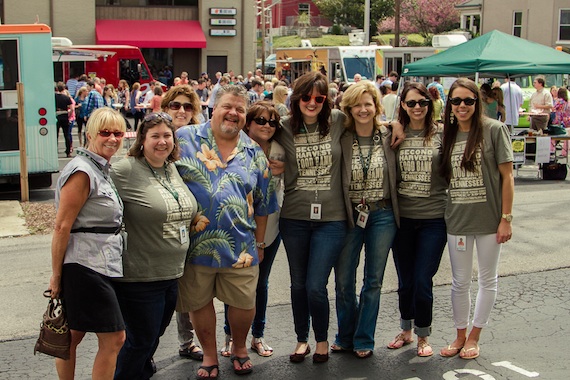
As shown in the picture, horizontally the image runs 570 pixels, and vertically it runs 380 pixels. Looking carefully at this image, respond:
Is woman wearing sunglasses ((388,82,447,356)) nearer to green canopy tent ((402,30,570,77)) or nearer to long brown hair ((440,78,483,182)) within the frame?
long brown hair ((440,78,483,182))

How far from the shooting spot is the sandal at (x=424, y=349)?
5.21m

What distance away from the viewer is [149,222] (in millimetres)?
4203

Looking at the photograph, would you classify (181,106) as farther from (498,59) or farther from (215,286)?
(498,59)

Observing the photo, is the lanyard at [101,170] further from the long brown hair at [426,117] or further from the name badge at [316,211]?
the long brown hair at [426,117]

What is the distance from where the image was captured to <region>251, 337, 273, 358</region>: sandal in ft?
17.3

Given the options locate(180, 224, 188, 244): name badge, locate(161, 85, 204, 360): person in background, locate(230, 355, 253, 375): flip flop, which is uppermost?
locate(161, 85, 204, 360): person in background

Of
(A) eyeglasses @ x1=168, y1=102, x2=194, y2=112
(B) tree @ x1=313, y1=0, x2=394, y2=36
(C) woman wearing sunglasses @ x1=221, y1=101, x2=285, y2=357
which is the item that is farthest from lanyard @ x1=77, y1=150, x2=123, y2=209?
(B) tree @ x1=313, y1=0, x2=394, y2=36

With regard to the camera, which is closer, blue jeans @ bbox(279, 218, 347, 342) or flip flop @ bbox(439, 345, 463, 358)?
blue jeans @ bbox(279, 218, 347, 342)

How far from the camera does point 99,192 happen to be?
3941 mm

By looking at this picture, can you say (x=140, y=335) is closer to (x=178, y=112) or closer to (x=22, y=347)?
(x=22, y=347)

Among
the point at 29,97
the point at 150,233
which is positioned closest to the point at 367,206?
the point at 150,233

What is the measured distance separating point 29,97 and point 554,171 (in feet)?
30.1

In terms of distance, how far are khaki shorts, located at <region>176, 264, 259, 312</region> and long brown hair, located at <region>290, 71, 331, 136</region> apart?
3.24 feet

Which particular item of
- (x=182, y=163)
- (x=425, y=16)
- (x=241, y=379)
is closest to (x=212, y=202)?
(x=182, y=163)
